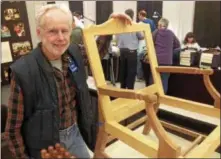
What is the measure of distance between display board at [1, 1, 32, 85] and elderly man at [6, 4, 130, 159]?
3.42ft

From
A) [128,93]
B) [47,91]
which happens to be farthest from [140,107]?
[47,91]

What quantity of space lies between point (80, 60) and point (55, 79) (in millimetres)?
160

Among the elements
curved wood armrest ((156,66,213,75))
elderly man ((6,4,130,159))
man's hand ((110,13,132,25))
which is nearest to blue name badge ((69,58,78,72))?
elderly man ((6,4,130,159))

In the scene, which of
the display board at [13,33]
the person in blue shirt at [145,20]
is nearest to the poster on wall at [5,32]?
the display board at [13,33]

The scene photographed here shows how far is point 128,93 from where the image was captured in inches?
33.4

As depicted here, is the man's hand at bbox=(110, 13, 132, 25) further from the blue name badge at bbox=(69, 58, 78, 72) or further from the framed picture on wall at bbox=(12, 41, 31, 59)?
the framed picture on wall at bbox=(12, 41, 31, 59)

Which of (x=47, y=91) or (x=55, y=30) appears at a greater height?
(x=55, y=30)

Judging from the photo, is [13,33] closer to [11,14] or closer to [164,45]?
[11,14]

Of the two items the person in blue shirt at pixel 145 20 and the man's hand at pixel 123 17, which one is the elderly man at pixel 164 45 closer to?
the person in blue shirt at pixel 145 20

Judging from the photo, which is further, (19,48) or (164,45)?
(164,45)

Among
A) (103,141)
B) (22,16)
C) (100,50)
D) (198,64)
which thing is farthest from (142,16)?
(103,141)

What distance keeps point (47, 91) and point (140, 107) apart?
559 mm

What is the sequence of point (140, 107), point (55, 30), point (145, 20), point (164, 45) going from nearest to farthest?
point (55, 30)
point (140, 107)
point (164, 45)
point (145, 20)

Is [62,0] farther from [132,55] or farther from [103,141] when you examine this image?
[103,141]
